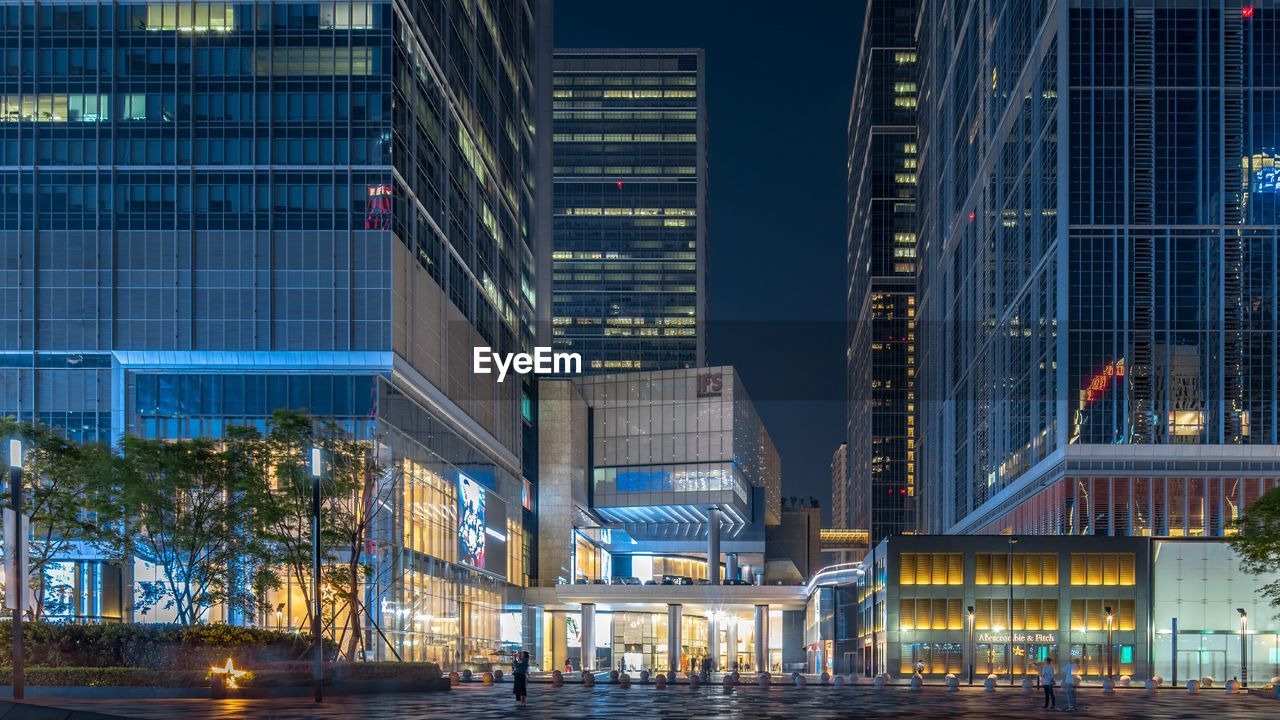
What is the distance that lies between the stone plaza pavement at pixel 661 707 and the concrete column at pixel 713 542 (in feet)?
298

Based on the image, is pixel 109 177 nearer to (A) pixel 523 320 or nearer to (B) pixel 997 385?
(A) pixel 523 320

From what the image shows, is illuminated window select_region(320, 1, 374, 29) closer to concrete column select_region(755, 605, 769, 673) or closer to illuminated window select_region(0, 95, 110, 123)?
illuminated window select_region(0, 95, 110, 123)

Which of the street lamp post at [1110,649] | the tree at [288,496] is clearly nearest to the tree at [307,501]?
the tree at [288,496]

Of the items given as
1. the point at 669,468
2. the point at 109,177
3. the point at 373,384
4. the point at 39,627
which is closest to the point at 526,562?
the point at 669,468

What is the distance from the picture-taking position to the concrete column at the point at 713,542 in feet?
515

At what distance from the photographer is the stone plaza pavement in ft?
137

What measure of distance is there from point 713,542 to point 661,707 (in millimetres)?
110230

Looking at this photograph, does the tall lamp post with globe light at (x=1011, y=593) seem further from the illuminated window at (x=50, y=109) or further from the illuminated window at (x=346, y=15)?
the illuminated window at (x=50, y=109)

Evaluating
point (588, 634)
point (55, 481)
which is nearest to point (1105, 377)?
point (588, 634)

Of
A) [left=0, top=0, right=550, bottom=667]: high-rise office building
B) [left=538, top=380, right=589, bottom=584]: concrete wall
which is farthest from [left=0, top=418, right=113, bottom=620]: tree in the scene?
[left=538, top=380, right=589, bottom=584]: concrete wall

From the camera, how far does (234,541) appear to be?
66.9 meters

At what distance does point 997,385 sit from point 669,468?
37918 mm

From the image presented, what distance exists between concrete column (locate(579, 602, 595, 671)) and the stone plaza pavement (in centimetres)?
7430

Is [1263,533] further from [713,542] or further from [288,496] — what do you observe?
[713,542]
